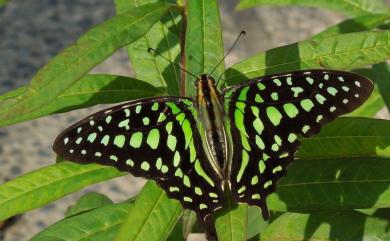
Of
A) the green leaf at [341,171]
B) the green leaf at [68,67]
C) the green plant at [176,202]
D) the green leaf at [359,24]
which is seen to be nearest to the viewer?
the green leaf at [68,67]

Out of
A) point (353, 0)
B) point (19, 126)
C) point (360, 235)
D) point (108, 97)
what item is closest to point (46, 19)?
point (19, 126)

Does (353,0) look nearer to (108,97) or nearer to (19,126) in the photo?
(108,97)

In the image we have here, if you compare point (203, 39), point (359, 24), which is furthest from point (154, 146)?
point (359, 24)

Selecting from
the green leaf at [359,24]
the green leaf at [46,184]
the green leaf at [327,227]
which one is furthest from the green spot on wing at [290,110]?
the green leaf at [359,24]

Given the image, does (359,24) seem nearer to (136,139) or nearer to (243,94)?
(243,94)

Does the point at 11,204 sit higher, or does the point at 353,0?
the point at 353,0

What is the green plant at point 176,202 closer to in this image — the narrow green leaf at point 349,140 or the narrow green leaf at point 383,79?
the narrow green leaf at point 349,140

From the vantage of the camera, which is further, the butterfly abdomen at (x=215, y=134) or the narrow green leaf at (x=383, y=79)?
the narrow green leaf at (x=383, y=79)
